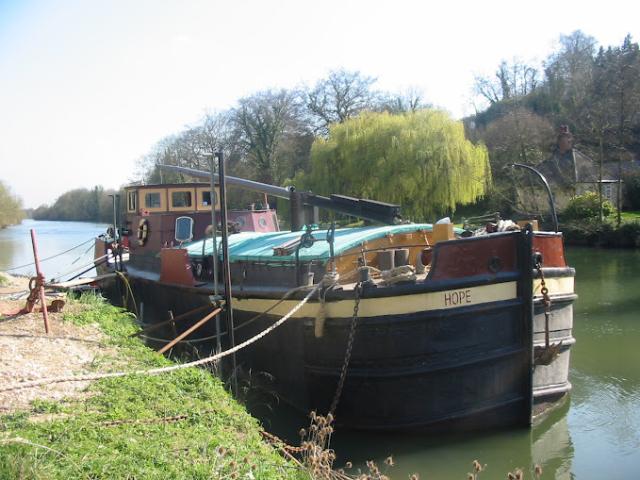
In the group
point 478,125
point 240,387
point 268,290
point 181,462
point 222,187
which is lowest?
point 240,387

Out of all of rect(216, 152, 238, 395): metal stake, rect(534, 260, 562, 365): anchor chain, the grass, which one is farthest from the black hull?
the grass

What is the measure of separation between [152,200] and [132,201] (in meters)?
1.12

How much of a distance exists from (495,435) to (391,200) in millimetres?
22825

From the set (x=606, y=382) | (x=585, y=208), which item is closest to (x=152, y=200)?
(x=606, y=382)

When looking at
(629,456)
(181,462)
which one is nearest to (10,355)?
(181,462)

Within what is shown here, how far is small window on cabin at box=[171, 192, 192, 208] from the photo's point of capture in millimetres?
13336

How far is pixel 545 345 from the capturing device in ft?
25.0

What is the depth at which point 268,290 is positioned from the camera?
8.30m

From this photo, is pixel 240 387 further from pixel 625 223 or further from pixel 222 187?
pixel 625 223

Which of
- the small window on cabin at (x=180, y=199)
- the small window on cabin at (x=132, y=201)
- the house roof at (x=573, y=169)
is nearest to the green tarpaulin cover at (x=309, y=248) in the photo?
the small window on cabin at (x=180, y=199)

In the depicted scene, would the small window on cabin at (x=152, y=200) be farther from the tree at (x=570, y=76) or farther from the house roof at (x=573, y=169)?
the tree at (x=570, y=76)

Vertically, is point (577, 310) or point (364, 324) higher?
point (364, 324)

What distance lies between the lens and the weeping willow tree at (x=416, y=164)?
29031mm

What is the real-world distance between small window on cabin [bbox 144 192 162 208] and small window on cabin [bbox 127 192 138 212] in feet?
1.23
